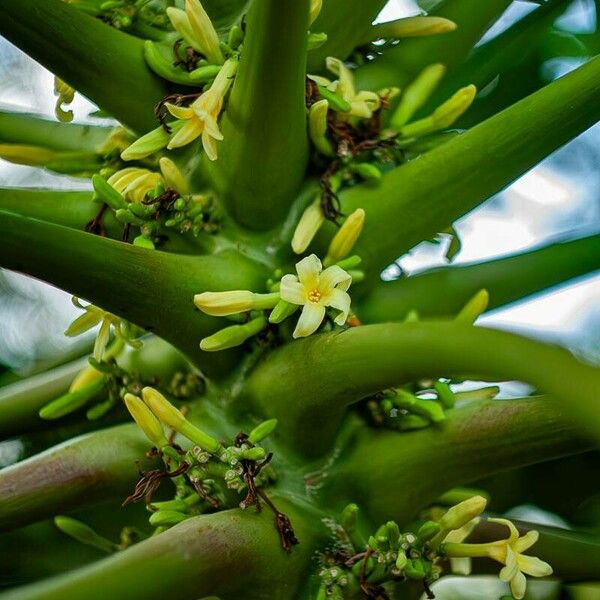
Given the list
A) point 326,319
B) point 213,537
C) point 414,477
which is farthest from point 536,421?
point 213,537

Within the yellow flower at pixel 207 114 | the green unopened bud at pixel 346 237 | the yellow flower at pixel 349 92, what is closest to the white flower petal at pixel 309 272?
the green unopened bud at pixel 346 237

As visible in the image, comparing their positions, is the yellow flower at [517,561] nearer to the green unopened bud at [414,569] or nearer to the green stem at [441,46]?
the green unopened bud at [414,569]

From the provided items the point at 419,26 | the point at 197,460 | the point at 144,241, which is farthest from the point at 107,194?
the point at 419,26

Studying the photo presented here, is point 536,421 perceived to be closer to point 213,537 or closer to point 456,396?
point 456,396

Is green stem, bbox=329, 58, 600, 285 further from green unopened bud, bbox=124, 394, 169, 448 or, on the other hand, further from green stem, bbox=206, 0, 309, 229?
green unopened bud, bbox=124, 394, 169, 448

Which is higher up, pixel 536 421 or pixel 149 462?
pixel 536 421
